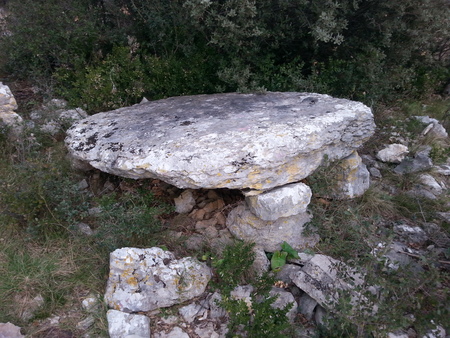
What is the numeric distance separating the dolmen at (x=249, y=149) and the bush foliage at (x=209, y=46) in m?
0.86

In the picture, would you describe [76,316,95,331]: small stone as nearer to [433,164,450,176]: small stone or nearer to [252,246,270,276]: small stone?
[252,246,270,276]: small stone

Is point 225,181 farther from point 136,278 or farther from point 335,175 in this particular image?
point 335,175

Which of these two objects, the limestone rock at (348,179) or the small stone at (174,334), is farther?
the limestone rock at (348,179)

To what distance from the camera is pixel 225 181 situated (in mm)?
2670

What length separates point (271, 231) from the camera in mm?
3061

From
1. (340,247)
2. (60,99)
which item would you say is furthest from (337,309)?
(60,99)

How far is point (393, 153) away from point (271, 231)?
2.03 m

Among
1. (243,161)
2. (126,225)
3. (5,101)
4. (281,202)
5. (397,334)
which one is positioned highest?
(243,161)

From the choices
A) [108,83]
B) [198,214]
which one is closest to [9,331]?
[198,214]

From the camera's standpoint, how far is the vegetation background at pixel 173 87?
2.64 metres

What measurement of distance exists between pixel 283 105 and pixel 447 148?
2.36 metres

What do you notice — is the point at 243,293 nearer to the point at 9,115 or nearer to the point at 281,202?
the point at 281,202

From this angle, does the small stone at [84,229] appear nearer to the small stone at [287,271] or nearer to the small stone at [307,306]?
the small stone at [287,271]

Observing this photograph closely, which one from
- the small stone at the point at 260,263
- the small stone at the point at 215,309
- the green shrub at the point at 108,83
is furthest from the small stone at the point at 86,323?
the green shrub at the point at 108,83
